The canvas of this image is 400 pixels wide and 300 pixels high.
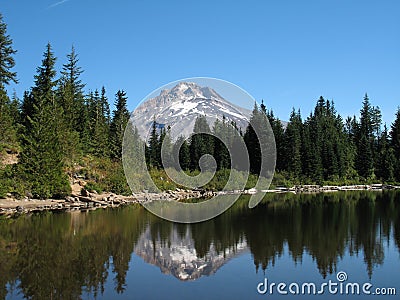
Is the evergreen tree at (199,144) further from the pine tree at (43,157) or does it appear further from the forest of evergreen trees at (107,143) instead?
the pine tree at (43,157)

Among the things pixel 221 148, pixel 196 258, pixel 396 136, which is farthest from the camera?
pixel 396 136

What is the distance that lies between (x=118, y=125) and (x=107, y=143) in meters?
3.60

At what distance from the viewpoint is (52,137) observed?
43125 mm

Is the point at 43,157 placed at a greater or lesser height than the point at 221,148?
lesser

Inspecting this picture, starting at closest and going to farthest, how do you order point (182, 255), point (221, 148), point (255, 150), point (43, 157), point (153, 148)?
point (182, 255), point (43, 157), point (255, 150), point (221, 148), point (153, 148)

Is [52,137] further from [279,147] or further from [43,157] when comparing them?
[279,147]

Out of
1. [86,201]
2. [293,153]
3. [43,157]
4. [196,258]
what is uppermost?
[293,153]

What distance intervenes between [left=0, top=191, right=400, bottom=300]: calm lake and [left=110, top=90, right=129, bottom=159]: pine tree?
29531 mm

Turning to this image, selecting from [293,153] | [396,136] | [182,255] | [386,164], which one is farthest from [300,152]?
[182,255]

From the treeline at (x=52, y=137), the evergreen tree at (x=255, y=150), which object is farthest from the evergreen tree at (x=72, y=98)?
the evergreen tree at (x=255, y=150)

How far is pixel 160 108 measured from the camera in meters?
28.3

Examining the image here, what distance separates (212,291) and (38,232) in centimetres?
1372

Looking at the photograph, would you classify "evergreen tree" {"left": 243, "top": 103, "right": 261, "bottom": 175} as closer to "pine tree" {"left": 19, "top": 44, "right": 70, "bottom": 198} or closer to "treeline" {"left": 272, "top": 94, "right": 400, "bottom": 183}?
"treeline" {"left": 272, "top": 94, "right": 400, "bottom": 183}

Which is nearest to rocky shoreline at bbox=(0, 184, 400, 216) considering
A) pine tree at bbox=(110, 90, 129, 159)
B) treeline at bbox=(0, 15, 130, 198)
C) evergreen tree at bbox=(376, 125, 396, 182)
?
treeline at bbox=(0, 15, 130, 198)
